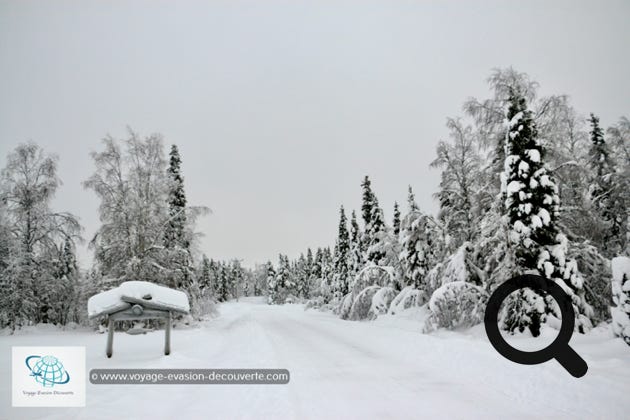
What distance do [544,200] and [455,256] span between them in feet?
12.3

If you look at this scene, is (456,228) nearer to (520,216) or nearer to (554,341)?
(520,216)

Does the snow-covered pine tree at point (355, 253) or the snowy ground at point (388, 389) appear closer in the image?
the snowy ground at point (388, 389)

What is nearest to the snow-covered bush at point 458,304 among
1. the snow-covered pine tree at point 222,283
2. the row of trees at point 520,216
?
the row of trees at point 520,216

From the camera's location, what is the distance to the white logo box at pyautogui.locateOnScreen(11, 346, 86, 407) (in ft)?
18.9

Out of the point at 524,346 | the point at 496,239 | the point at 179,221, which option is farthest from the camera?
the point at 179,221

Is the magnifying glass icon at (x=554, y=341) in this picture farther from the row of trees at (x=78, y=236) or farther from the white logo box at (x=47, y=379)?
the row of trees at (x=78, y=236)

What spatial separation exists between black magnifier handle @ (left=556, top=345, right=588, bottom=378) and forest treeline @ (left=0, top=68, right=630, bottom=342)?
190 centimetres

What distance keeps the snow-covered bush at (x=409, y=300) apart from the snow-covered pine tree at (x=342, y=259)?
22.2 metres

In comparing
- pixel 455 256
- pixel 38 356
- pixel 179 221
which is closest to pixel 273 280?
pixel 179 221

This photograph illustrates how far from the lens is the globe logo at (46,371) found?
5926mm

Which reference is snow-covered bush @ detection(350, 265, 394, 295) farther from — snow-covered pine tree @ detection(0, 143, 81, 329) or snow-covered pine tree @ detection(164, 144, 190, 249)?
snow-covered pine tree @ detection(0, 143, 81, 329)

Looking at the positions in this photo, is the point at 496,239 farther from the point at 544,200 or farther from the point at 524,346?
the point at 524,346

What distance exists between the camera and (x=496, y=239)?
1248cm

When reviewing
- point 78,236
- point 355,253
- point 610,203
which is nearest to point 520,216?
point 610,203
